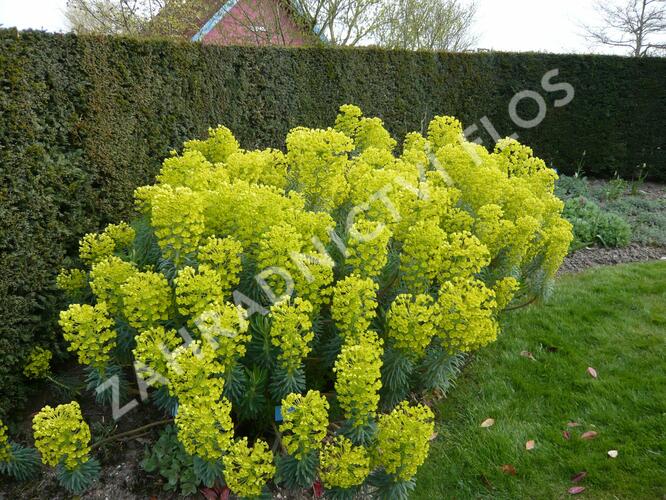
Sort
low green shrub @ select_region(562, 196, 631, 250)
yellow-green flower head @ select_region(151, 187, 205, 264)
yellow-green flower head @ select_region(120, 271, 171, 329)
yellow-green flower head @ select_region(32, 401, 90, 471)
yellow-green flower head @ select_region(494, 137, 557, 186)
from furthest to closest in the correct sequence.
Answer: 1. low green shrub @ select_region(562, 196, 631, 250)
2. yellow-green flower head @ select_region(494, 137, 557, 186)
3. yellow-green flower head @ select_region(151, 187, 205, 264)
4. yellow-green flower head @ select_region(120, 271, 171, 329)
5. yellow-green flower head @ select_region(32, 401, 90, 471)

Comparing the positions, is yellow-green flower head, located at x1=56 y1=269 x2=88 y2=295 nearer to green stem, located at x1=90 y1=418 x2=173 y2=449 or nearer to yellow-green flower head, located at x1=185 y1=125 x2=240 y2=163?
green stem, located at x1=90 y1=418 x2=173 y2=449

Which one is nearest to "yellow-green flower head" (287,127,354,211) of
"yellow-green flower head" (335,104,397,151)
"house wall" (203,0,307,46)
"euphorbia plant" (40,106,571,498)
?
"euphorbia plant" (40,106,571,498)

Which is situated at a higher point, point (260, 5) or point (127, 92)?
point (260, 5)

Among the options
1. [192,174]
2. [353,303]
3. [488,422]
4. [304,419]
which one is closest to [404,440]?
[304,419]

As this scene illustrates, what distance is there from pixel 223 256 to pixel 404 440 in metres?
1.24

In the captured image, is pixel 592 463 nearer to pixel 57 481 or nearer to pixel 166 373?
pixel 166 373

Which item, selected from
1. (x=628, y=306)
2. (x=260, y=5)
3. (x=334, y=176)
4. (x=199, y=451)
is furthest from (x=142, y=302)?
(x=260, y=5)

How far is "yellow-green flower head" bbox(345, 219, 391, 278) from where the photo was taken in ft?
9.09

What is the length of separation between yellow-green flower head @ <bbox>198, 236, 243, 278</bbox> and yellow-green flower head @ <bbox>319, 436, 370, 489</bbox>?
977 millimetres

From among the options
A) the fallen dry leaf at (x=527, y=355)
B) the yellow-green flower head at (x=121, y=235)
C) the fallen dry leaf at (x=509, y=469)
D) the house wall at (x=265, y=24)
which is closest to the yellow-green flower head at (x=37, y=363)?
the yellow-green flower head at (x=121, y=235)

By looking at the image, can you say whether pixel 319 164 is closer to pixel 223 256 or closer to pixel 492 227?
pixel 223 256

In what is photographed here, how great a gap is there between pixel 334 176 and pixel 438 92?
6.60m

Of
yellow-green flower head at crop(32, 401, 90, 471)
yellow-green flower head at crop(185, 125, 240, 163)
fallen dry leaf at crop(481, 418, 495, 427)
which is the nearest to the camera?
yellow-green flower head at crop(32, 401, 90, 471)

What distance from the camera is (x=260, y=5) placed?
11.3 metres
